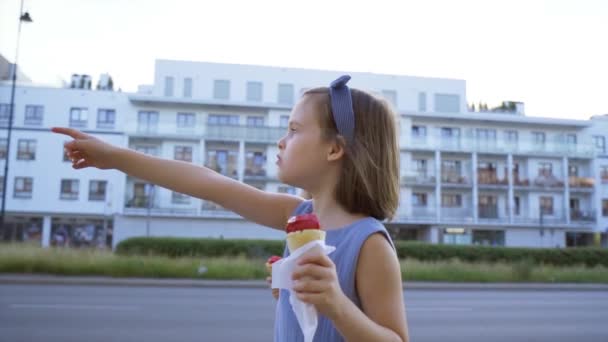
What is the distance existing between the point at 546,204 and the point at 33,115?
4459 cm

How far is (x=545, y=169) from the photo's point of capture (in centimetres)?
4381

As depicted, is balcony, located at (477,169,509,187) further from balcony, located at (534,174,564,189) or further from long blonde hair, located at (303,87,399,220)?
long blonde hair, located at (303,87,399,220)

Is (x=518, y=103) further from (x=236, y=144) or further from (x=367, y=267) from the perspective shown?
(x=367, y=267)

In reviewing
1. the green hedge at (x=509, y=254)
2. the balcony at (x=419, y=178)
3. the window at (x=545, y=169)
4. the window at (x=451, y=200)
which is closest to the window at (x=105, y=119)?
the balcony at (x=419, y=178)

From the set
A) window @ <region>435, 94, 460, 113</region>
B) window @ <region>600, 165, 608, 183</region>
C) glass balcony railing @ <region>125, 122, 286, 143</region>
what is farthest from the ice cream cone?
window @ <region>600, 165, 608, 183</region>

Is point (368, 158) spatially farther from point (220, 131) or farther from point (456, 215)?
point (456, 215)

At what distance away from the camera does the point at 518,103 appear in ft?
159

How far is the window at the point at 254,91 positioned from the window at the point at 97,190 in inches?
545

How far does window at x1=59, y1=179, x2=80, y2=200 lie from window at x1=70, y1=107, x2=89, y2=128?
469 centimetres

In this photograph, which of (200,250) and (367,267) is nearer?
(367,267)

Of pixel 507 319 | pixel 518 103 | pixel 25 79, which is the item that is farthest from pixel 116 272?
pixel 518 103

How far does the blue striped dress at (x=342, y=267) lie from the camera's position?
4.18ft

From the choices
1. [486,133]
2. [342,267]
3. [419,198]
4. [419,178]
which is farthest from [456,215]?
[342,267]

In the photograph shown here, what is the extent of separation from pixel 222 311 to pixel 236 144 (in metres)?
31.5
